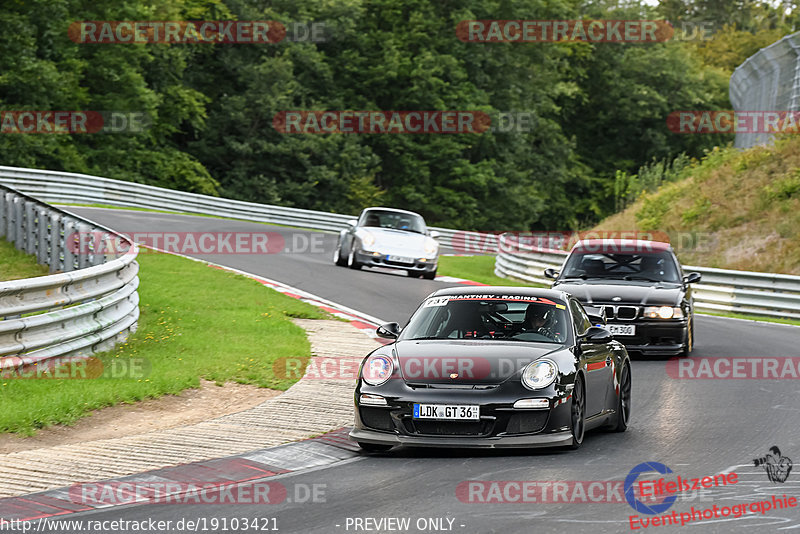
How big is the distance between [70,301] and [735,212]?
955 inches

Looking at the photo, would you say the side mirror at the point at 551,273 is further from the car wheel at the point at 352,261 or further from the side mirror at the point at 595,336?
the car wheel at the point at 352,261

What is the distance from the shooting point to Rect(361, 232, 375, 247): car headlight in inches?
972

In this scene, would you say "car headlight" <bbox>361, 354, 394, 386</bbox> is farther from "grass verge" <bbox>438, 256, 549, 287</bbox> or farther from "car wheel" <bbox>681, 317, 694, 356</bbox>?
"grass verge" <bbox>438, 256, 549, 287</bbox>

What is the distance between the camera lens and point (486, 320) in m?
9.88

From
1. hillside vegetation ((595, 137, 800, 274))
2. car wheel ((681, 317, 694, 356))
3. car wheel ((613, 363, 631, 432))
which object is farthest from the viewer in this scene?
hillside vegetation ((595, 137, 800, 274))

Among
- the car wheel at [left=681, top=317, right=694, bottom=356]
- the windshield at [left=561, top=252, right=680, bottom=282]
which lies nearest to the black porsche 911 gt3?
the car wheel at [left=681, top=317, right=694, bottom=356]

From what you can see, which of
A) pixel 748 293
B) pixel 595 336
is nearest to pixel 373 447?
pixel 595 336

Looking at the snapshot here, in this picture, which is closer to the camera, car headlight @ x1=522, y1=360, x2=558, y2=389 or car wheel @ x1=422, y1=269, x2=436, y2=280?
car headlight @ x1=522, y1=360, x2=558, y2=389

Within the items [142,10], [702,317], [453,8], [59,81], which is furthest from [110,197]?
[453,8]

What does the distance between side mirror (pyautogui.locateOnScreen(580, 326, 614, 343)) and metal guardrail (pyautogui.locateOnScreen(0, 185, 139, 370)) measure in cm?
495

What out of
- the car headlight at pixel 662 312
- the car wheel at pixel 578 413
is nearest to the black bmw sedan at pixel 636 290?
the car headlight at pixel 662 312

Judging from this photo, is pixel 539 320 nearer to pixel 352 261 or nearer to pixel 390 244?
pixel 390 244

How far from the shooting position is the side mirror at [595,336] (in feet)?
31.5

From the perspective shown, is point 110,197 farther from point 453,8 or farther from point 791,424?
point 791,424
